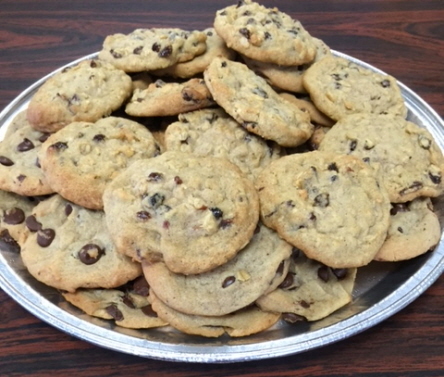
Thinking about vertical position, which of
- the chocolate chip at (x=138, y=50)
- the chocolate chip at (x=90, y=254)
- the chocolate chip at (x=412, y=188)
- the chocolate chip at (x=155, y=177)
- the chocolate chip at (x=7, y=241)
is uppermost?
the chocolate chip at (x=138, y=50)

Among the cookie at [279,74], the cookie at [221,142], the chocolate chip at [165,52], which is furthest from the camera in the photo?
the cookie at [279,74]

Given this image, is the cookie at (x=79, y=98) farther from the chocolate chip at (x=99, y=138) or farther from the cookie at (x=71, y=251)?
the cookie at (x=71, y=251)

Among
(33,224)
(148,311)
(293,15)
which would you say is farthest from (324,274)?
(293,15)

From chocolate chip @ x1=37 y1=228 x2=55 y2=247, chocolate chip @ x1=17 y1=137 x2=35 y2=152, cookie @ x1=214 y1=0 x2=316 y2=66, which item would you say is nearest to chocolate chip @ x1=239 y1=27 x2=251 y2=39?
cookie @ x1=214 y1=0 x2=316 y2=66

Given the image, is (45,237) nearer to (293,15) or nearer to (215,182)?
(215,182)

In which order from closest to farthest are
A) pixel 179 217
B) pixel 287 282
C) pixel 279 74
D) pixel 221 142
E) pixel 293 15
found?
pixel 179 217
pixel 287 282
pixel 221 142
pixel 279 74
pixel 293 15

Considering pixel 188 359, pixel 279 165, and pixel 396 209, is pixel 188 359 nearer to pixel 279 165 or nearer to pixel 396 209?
pixel 279 165

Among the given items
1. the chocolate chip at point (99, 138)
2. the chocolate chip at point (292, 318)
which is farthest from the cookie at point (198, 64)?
the chocolate chip at point (292, 318)
